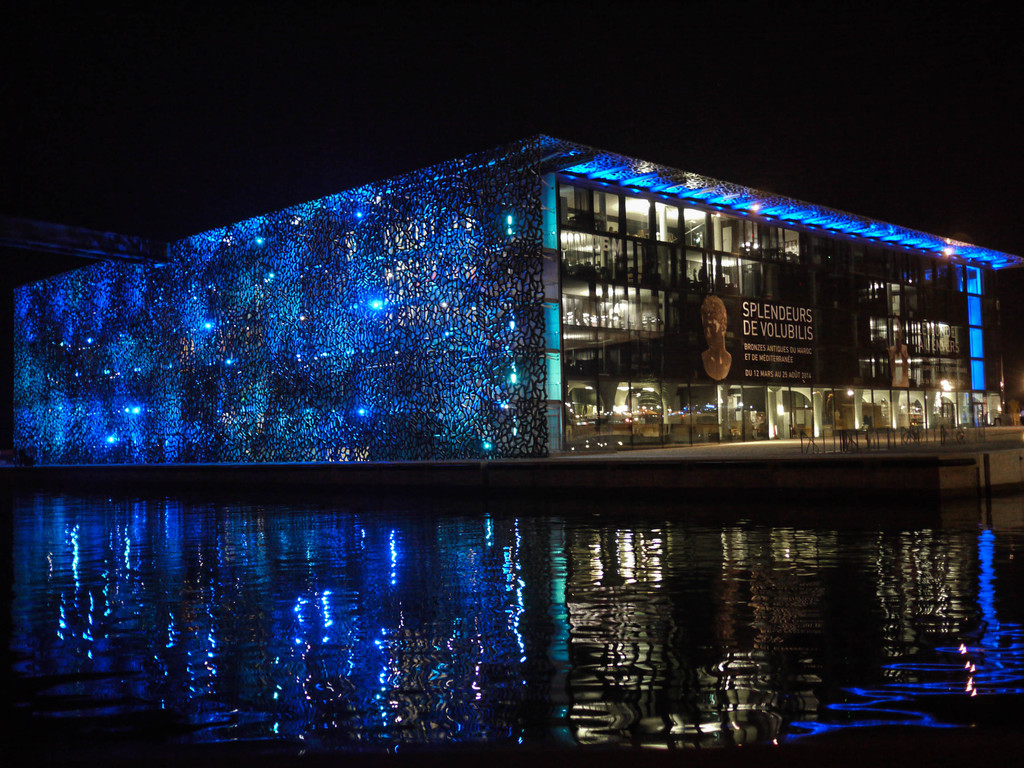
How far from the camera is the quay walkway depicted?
19.3 meters

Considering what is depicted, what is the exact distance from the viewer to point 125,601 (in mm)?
9930

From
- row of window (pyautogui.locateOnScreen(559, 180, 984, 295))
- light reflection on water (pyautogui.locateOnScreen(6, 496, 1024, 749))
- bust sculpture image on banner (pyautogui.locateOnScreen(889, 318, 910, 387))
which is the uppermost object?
row of window (pyautogui.locateOnScreen(559, 180, 984, 295))

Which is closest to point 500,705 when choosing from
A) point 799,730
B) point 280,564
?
point 799,730

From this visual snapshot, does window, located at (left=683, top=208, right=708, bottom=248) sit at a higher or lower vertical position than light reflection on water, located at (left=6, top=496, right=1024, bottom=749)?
higher

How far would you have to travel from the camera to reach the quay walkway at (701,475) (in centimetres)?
1934

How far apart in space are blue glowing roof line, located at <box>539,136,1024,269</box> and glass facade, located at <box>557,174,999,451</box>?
443 mm

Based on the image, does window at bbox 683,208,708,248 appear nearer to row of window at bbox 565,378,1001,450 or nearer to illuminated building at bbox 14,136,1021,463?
illuminated building at bbox 14,136,1021,463

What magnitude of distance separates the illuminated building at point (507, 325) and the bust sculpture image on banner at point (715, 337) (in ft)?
0.41

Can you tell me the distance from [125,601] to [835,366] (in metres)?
35.4

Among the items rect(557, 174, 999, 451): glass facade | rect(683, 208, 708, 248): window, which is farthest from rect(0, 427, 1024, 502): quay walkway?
rect(683, 208, 708, 248): window

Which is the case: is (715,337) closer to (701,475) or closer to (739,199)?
(739,199)

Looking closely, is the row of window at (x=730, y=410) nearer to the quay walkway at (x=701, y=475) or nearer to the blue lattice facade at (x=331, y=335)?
the quay walkway at (x=701, y=475)

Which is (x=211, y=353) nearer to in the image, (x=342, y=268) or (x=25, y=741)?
(x=342, y=268)

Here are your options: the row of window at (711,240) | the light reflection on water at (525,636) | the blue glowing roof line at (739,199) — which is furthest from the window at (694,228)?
the light reflection on water at (525,636)
